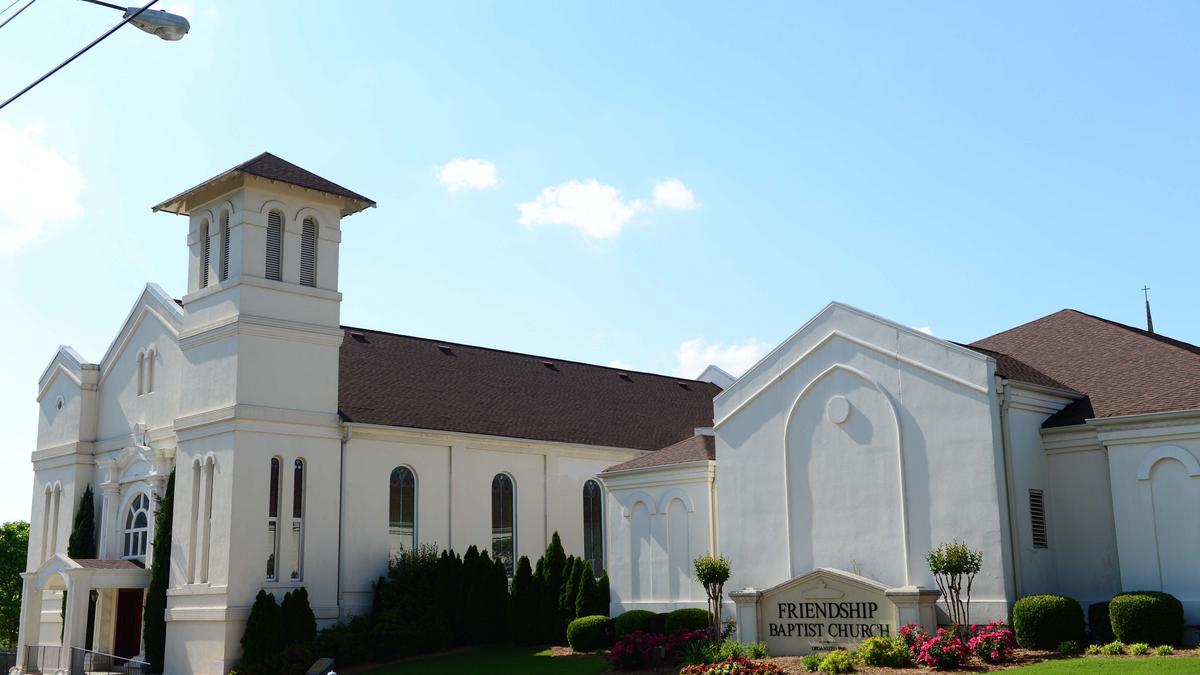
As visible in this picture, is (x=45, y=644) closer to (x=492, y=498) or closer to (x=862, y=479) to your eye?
(x=492, y=498)

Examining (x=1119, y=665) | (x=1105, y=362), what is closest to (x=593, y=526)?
(x=1105, y=362)

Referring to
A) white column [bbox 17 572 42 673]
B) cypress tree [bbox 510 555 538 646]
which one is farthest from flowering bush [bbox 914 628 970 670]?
white column [bbox 17 572 42 673]

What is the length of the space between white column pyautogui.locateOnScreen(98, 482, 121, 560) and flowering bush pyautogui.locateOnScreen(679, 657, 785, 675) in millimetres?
22694

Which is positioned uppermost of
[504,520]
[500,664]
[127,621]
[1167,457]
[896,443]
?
[896,443]

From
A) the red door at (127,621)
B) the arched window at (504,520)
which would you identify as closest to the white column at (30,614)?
the red door at (127,621)

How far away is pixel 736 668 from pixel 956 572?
16.6 ft

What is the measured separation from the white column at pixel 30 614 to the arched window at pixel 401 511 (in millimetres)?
12525

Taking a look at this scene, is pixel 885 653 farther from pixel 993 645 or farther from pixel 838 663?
pixel 993 645

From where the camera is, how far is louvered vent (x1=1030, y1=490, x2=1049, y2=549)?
26.4 meters

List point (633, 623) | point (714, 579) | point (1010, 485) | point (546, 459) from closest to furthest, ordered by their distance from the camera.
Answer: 1. point (1010, 485)
2. point (714, 579)
3. point (633, 623)
4. point (546, 459)

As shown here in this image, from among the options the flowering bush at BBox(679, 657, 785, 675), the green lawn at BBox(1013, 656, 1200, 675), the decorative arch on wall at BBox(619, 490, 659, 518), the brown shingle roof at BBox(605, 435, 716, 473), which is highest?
the brown shingle roof at BBox(605, 435, 716, 473)

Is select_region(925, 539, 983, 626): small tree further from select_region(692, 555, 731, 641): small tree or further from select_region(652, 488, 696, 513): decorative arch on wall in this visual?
select_region(652, 488, 696, 513): decorative arch on wall

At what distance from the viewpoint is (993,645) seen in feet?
74.2

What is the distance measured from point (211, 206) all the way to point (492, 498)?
538 inches
